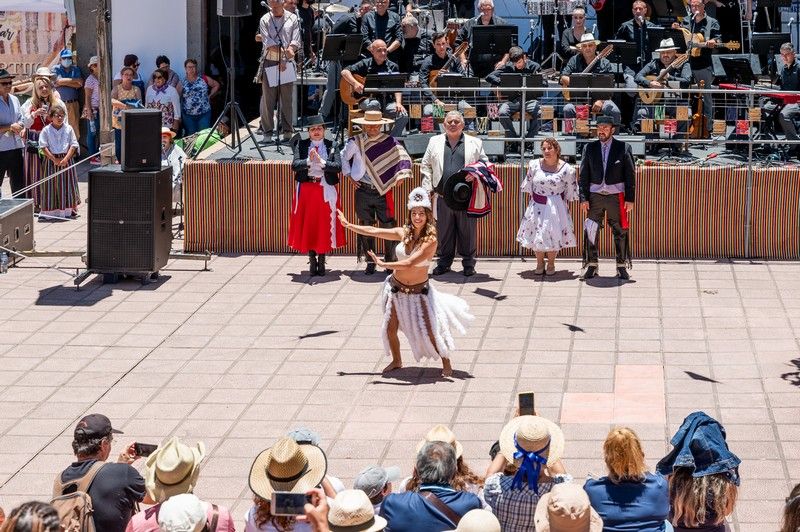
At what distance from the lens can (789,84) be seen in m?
18.4

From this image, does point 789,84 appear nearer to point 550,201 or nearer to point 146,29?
point 550,201

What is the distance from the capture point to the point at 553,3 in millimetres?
21328

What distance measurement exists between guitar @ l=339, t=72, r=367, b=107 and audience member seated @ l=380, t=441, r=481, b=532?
35.5 ft

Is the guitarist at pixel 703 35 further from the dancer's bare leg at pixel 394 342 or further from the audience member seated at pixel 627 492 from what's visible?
the audience member seated at pixel 627 492

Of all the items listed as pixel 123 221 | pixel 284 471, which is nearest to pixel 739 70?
pixel 123 221

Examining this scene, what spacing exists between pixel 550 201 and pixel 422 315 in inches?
154

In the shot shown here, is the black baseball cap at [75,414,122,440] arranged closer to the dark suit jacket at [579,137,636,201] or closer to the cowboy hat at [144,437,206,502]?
the cowboy hat at [144,437,206,502]

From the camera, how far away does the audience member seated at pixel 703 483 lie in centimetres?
761

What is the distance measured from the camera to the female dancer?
12141 mm

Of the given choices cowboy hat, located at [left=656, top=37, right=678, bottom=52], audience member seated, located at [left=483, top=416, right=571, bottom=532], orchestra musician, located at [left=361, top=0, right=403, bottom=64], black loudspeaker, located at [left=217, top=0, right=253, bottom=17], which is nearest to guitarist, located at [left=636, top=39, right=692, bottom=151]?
cowboy hat, located at [left=656, top=37, right=678, bottom=52]

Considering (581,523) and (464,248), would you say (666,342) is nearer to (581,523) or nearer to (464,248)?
(464,248)

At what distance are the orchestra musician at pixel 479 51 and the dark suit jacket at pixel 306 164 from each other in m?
3.95

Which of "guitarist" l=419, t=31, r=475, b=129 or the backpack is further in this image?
"guitarist" l=419, t=31, r=475, b=129

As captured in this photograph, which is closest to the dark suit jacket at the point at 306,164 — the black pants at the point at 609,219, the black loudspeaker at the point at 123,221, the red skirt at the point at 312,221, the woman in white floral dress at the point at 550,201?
the red skirt at the point at 312,221
